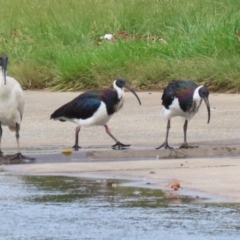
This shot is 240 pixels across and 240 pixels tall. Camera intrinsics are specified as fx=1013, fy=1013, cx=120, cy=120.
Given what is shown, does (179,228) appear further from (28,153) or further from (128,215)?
(28,153)

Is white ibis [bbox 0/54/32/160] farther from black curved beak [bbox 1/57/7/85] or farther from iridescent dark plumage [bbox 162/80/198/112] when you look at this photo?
iridescent dark plumage [bbox 162/80/198/112]

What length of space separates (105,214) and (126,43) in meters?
9.39

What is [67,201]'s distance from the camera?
7.00m

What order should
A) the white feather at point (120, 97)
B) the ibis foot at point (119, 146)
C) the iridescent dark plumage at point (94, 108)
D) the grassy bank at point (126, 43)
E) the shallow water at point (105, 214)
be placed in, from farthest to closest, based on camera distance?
the grassy bank at point (126, 43) → the white feather at point (120, 97) → the iridescent dark plumage at point (94, 108) → the ibis foot at point (119, 146) → the shallow water at point (105, 214)

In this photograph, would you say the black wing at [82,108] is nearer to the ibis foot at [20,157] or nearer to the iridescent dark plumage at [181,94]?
the iridescent dark plumage at [181,94]

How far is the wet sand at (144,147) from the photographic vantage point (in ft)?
25.9

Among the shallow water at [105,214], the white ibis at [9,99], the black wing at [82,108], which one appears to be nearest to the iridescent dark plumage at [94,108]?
the black wing at [82,108]

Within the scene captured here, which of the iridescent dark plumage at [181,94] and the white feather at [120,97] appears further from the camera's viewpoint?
the white feather at [120,97]

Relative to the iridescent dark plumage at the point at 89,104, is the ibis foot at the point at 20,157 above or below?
below

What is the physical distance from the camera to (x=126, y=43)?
51.7 ft

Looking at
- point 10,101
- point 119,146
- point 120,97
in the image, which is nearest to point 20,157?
point 10,101

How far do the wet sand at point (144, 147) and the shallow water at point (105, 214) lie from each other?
1.35 ft

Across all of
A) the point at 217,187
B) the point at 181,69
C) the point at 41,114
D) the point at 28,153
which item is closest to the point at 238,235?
the point at 217,187

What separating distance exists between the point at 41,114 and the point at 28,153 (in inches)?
110
